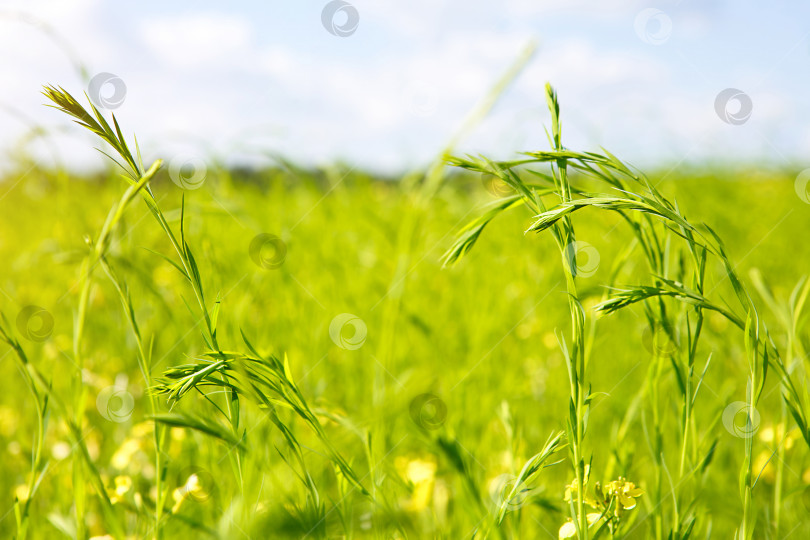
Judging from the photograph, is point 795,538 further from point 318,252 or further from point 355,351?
point 318,252

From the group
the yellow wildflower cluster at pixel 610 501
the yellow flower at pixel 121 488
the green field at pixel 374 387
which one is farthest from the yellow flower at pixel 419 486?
the yellow flower at pixel 121 488

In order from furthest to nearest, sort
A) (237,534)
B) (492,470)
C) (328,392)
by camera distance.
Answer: (328,392) < (492,470) < (237,534)

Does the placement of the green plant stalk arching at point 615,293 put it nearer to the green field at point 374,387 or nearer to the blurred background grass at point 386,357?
the green field at point 374,387

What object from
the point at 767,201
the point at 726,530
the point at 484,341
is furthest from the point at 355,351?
the point at 767,201

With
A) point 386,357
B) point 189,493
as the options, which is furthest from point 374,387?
point 189,493

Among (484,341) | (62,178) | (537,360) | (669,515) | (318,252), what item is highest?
(62,178)

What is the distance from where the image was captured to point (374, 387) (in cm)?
123

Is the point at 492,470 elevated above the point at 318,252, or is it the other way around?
the point at 318,252

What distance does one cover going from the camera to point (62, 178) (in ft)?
4.00

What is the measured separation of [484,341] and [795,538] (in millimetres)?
815

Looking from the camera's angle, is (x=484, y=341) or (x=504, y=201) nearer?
(x=504, y=201)

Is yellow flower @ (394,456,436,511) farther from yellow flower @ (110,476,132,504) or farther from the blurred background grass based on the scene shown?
yellow flower @ (110,476,132,504)

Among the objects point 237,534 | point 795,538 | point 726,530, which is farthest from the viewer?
point 726,530

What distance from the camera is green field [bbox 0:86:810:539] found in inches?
26.8
